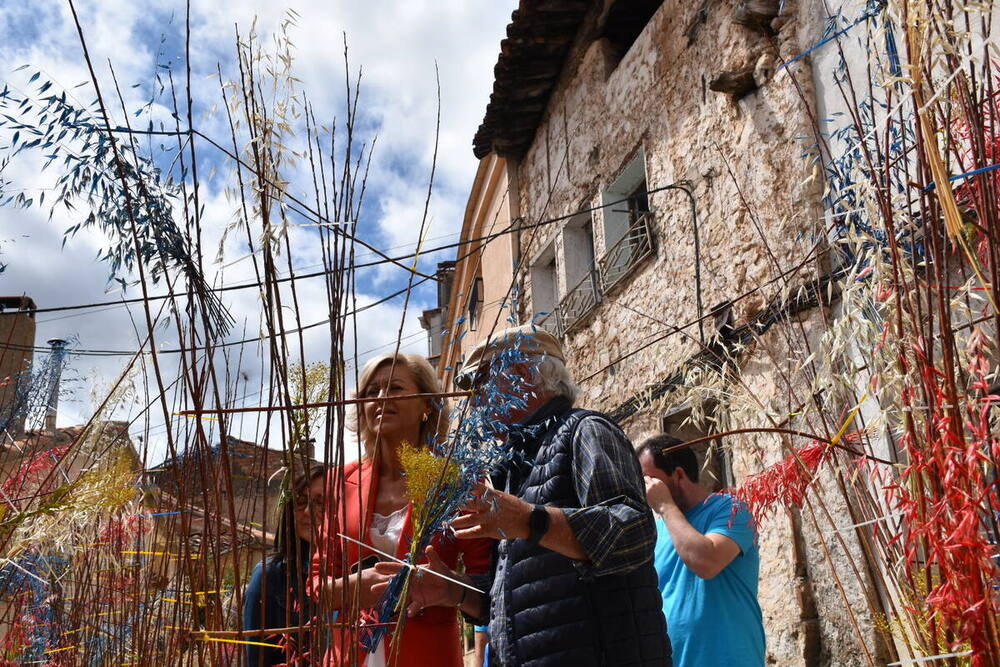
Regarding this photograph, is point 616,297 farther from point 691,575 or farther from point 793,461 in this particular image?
point 793,461

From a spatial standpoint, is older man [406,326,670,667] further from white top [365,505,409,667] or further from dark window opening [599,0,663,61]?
dark window opening [599,0,663,61]

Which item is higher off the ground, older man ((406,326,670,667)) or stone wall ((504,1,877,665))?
stone wall ((504,1,877,665))

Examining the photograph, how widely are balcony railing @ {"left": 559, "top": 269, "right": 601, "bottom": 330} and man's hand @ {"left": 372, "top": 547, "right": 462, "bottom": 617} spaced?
4936 millimetres

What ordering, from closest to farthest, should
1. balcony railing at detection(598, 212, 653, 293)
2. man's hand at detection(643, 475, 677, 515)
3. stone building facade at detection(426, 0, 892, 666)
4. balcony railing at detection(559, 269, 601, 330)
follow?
man's hand at detection(643, 475, 677, 515)
stone building facade at detection(426, 0, 892, 666)
balcony railing at detection(598, 212, 653, 293)
balcony railing at detection(559, 269, 601, 330)

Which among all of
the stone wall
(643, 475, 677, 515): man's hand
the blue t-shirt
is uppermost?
the stone wall

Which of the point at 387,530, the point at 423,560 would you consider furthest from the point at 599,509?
the point at 387,530

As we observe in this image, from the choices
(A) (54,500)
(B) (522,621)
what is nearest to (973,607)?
A: (B) (522,621)

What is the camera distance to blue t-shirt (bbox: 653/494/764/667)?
2354 mm

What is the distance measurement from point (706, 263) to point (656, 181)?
3.40 feet

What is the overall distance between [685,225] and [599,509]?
12.9 feet

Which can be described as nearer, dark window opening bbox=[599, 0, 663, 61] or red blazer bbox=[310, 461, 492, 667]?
red blazer bbox=[310, 461, 492, 667]

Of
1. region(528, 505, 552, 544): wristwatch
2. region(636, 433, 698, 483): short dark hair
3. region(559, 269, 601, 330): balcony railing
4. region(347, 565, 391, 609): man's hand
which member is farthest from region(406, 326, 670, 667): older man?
region(559, 269, 601, 330): balcony railing

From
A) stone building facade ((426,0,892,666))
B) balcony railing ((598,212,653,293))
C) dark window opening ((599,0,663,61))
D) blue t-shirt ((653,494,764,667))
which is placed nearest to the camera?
blue t-shirt ((653,494,764,667))

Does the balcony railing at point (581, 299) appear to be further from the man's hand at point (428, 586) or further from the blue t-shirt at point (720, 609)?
the man's hand at point (428, 586)
